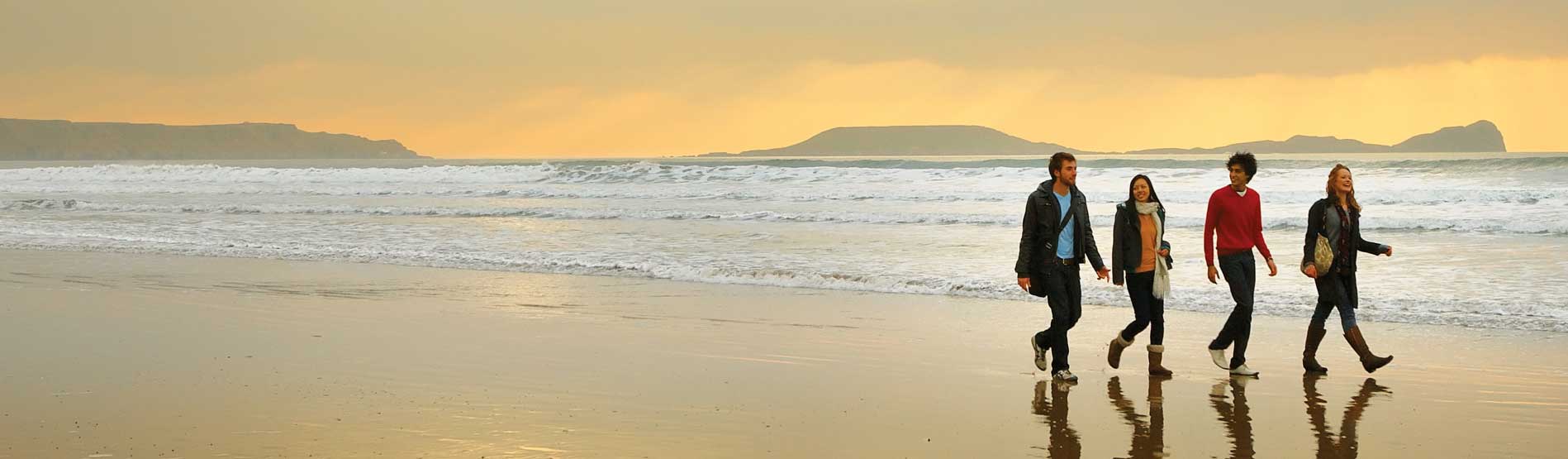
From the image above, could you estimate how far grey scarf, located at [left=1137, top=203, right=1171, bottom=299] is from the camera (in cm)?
773

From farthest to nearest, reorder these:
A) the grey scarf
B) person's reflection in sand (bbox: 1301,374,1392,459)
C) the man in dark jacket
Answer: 1. the grey scarf
2. the man in dark jacket
3. person's reflection in sand (bbox: 1301,374,1392,459)

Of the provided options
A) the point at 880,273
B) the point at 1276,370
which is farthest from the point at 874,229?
the point at 1276,370

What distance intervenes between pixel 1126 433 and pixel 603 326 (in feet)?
15.6

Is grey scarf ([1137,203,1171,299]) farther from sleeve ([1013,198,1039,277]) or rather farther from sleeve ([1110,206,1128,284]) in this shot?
sleeve ([1013,198,1039,277])

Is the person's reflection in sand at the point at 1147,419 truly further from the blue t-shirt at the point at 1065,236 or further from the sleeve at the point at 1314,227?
the sleeve at the point at 1314,227

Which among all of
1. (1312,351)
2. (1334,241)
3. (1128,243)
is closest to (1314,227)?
(1334,241)

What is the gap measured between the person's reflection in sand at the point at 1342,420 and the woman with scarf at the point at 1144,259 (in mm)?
820

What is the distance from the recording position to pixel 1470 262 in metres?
15.1

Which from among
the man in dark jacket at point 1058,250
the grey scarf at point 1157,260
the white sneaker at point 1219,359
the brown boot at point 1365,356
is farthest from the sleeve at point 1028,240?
the brown boot at point 1365,356

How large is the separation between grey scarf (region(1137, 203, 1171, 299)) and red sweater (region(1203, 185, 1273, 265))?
0.31m

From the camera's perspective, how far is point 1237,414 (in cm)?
661

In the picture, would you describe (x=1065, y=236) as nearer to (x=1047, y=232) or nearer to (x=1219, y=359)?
(x=1047, y=232)

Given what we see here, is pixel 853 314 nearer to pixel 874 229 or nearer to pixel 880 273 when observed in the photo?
pixel 880 273

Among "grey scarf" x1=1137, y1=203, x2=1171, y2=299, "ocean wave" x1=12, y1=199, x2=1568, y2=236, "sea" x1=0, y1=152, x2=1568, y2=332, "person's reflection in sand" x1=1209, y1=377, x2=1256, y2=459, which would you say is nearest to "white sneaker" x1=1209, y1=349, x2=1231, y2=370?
"person's reflection in sand" x1=1209, y1=377, x2=1256, y2=459
